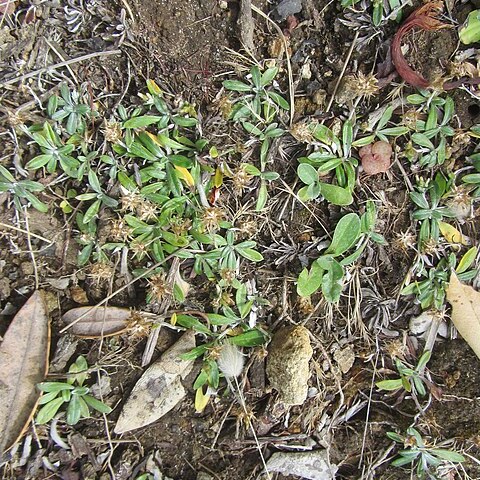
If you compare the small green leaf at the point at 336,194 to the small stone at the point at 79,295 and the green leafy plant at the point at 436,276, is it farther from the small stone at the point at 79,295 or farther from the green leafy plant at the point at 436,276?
the small stone at the point at 79,295

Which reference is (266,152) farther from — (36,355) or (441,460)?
(441,460)

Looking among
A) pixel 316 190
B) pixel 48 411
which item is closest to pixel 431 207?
pixel 316 190

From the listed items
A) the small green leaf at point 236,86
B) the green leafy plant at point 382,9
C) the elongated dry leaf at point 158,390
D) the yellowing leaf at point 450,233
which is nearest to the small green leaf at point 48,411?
the elongated dry leaf at point 158,390

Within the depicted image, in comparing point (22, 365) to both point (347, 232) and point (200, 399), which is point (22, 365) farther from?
point (347, 232)

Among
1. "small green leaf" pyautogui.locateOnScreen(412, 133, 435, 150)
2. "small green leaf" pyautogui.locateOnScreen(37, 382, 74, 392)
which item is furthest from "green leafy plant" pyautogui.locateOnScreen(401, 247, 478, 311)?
"small green leaf" pyautogui.locateOnScreen(37, 382, 74, 392)

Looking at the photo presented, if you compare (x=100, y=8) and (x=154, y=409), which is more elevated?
(x=100, y=8)

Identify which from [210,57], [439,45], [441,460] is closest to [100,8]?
[210,57]

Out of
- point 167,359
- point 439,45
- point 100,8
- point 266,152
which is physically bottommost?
point 167,359

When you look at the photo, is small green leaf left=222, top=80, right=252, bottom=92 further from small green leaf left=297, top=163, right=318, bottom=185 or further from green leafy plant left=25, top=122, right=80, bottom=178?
green leafy plant left=25, top=122, right=80, bottom=178
